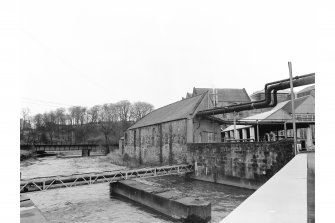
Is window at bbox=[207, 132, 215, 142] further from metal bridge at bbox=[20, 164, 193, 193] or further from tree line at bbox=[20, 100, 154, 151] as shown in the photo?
tree line at bbox=[20, 100, 154, 151]

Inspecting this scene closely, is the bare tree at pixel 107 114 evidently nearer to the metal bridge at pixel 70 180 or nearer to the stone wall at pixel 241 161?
the stone wall at pixel 241 161

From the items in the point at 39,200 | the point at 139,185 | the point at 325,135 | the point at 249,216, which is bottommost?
the point at 39,200

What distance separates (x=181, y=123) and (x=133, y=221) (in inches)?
559

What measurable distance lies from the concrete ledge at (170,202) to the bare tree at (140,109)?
2477 inches

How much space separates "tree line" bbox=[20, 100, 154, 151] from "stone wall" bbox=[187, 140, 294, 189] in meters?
42.2

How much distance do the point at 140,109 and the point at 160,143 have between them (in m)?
51.9

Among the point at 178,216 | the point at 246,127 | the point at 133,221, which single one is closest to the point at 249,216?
the point at 178,216

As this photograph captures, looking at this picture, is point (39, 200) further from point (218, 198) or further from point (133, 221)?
point (218, 198)

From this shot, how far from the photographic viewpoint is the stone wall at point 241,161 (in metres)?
14.5

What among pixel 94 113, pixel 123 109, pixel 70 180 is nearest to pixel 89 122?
pixel 94 113

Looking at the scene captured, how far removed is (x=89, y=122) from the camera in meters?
79.7

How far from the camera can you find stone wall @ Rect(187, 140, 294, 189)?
1450 centimetres

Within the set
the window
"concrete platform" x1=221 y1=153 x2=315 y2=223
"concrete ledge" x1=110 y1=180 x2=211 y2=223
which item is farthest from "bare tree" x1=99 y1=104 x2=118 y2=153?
"concrete platform" x1=221 y1=153 x2=315 y2=223

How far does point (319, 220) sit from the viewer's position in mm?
2332
